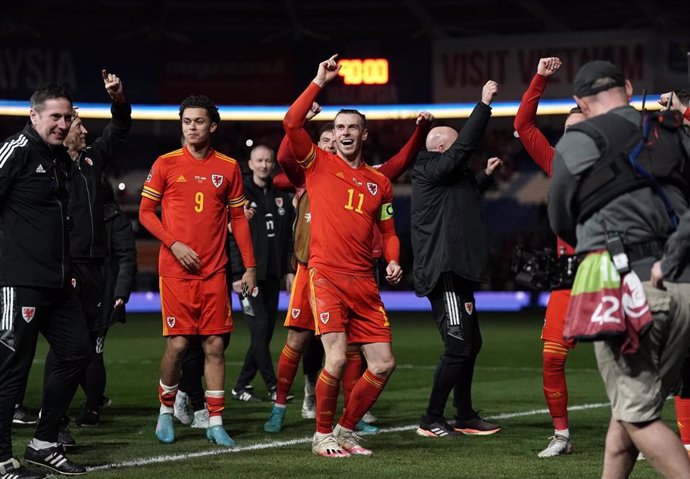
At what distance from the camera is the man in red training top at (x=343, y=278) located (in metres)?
7.66

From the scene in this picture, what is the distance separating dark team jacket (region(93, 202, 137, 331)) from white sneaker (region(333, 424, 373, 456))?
2163 mm

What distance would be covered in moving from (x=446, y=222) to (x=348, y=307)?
1317mm

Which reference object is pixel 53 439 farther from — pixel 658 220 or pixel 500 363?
pixel 500 363

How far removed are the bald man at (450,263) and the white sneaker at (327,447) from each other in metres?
1.14

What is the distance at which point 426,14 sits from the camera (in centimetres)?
3130

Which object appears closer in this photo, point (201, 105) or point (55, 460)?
point (55, 460)

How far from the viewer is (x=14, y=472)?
6758 millimetres

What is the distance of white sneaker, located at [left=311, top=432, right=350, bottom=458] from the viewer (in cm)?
759

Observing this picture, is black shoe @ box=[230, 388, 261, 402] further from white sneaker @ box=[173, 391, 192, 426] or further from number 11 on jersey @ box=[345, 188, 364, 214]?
number 11 on jersey @ box=[345, 188, 364, 214]

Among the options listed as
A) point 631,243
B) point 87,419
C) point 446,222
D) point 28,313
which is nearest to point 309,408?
point 87,419

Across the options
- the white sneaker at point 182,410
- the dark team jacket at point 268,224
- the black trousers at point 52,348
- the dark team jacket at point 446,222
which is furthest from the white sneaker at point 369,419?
the black trousers at point 52,348

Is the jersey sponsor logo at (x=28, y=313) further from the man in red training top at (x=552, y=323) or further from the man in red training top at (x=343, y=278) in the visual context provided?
the man in red training top at (x=552, y=323)

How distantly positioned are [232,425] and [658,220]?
4.91 m

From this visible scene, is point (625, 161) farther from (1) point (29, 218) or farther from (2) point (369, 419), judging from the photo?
(2) point (369, 419)
